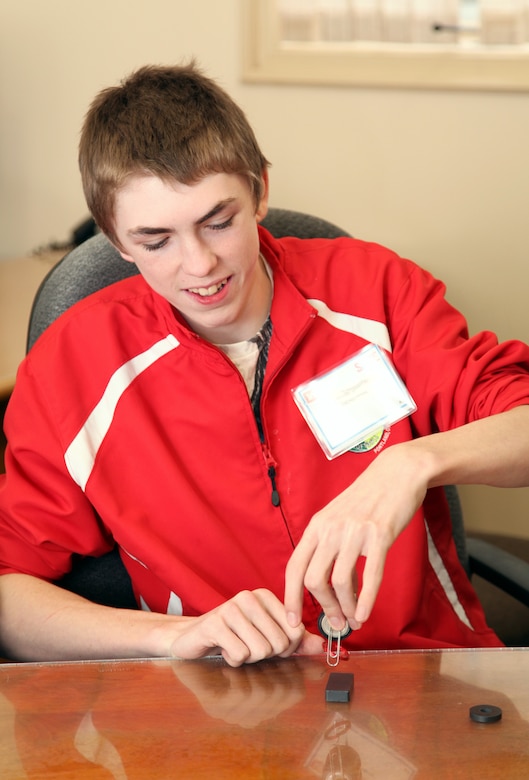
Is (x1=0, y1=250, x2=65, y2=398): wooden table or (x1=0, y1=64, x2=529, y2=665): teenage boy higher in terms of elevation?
(x1=0, y1=64, x2=529, y2=665): teenage boy

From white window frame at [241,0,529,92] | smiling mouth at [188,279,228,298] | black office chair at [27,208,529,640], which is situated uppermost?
white window frame at [241,0,529,92]

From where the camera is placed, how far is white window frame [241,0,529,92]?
177 cm

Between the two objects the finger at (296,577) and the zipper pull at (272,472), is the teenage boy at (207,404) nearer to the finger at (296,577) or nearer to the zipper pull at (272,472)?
the zipper pull at (272,472)

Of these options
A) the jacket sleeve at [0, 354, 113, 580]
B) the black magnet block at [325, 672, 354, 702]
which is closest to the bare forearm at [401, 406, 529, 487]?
the black magnet block at [325, 672, 354, 702]

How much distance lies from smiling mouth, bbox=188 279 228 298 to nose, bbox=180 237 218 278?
4cm

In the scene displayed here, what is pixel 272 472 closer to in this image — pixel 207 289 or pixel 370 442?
pixel 370 442

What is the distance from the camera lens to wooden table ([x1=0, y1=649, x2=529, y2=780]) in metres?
0.74

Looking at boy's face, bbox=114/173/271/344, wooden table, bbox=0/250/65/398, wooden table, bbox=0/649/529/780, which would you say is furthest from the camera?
wooden table, bbox=0/250/65/398

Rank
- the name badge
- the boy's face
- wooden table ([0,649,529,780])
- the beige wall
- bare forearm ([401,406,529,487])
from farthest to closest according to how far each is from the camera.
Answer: the beige wall → the name badge → the boy's face → bare forearm ([401,406,529,487]) → wooden table ([0,649,529,780])

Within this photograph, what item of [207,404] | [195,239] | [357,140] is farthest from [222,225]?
[357,140]

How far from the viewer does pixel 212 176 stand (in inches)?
45.4

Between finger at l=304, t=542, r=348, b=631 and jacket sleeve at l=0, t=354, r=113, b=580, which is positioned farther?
jacket sleeve at l=0, t=354, r=113, b=580

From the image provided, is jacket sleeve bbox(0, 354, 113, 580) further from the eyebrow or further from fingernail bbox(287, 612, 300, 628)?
fingernail bbox(287, 612, 300, 628)

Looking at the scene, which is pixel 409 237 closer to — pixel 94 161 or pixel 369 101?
pixel 369 101
